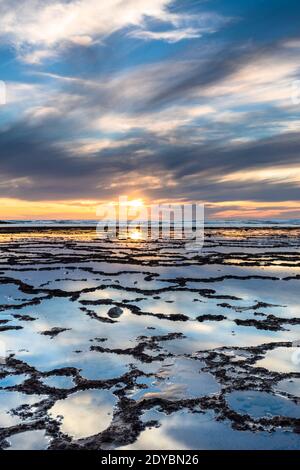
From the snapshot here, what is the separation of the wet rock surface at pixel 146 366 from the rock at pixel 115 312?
0.09 feet

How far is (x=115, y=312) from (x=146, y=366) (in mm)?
3772

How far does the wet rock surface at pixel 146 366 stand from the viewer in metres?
5.04

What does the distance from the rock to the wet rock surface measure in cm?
3

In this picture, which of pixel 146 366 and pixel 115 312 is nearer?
pixel 146 366

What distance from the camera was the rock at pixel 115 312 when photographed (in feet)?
34.7

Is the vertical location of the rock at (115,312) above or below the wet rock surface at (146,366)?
above

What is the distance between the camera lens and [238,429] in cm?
505

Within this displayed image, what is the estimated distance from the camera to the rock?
10.6 m

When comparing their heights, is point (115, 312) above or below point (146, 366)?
above

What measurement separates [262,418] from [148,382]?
185 cm

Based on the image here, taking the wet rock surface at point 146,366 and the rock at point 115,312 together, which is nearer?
the wet rock surface at point 146,366

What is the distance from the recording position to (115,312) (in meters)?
10.7
